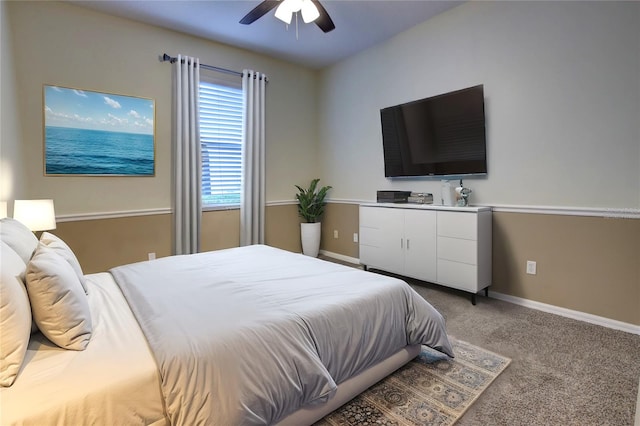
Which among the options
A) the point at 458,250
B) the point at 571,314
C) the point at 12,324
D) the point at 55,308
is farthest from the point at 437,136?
the point at 12,324

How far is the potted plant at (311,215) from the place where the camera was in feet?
16.2

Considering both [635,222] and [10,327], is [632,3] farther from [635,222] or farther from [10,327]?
[10,327]

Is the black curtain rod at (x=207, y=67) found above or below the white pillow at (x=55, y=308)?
above

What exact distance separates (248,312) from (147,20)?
3.62 metres

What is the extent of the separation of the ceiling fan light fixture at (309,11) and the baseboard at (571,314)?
9.95 feet

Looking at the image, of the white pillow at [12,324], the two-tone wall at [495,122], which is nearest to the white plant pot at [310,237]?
the two-tone wall at [495,122]

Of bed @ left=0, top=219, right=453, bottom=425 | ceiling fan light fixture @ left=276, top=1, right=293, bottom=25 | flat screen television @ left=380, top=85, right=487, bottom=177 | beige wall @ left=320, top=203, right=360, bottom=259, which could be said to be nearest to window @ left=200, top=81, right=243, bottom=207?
beige wall @ left=320, top=203, right=360, bottom=259

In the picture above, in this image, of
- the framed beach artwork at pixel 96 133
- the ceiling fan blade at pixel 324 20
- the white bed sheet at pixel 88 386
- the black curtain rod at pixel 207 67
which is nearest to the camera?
the white bed sheet at pixel 88 386

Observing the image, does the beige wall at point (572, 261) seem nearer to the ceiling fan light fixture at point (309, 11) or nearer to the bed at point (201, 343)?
the bed at point (201, 343)

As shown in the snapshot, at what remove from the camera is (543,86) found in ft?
9.39

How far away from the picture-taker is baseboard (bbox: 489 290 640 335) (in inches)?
99.3

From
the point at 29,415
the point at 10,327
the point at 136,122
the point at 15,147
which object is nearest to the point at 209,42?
the point at 136,122

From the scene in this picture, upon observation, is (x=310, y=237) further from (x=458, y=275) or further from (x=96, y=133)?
(x=96, y=133)

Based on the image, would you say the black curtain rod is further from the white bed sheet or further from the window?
the white bed sheet
